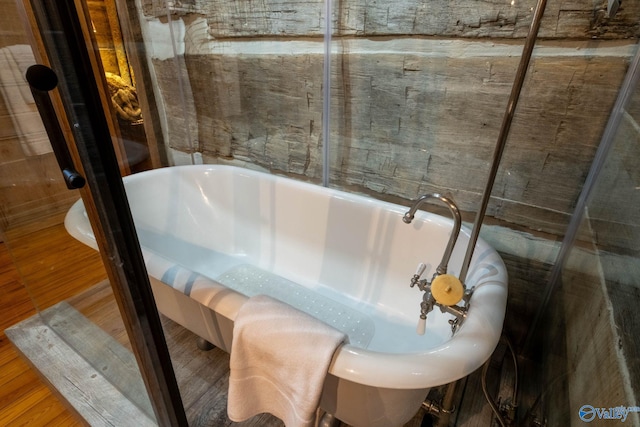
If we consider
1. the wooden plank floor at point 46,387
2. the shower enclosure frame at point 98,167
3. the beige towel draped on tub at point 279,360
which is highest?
the shower enclosure frame at point 98,167

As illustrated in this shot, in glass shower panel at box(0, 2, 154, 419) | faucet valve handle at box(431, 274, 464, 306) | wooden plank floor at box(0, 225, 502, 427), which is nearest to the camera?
faucet valve handle at box(431, 274, 464, 306)

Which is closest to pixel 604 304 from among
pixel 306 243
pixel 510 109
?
pixel 510 109

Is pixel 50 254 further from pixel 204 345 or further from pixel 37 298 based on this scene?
pixel 204 345

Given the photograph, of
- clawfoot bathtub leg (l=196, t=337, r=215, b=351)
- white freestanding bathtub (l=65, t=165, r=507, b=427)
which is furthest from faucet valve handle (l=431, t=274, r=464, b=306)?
clawfoot bathtub leg (l=196, t=337, r=215, b=351)

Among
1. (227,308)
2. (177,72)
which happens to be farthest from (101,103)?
(177,72)

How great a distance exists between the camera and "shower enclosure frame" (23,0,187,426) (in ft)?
1.54

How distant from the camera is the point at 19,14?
25.5 inches

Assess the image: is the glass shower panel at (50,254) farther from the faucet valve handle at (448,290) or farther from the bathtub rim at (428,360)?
the faucet valve handle at (448,290)

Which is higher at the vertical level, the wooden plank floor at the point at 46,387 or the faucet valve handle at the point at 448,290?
the faucet valve handle at the point at 448,290

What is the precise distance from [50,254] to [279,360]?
1274 mm

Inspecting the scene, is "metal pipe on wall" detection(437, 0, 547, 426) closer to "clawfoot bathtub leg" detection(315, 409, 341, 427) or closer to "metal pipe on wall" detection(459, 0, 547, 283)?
"metal pipe on wall" detection(459, 0, 547, 283)

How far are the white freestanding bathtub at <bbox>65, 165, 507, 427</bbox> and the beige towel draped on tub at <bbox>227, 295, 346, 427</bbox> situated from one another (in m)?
0.05

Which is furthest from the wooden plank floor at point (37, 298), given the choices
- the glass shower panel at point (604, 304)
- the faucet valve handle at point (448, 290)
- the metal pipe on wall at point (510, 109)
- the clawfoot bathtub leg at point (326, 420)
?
the glass shower panel at point (604, 304)

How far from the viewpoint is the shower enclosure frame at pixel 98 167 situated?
469 millimetres
